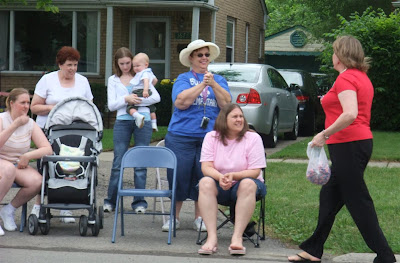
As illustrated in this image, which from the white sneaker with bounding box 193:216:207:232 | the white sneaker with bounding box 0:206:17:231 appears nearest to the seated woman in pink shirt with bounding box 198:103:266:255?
the white sneaker with bounding box 193:216:207:232

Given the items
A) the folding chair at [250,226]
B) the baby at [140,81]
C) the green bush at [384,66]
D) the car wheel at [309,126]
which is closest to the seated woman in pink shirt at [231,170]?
the folding chair at [250,226]

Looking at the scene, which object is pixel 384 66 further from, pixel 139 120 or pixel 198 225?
pixel 198 225

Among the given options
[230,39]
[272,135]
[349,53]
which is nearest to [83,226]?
[349,53]

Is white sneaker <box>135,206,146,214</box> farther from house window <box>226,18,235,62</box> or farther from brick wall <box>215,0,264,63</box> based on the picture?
house window <box>226,18,235,62</box>

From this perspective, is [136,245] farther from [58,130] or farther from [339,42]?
[339,42]

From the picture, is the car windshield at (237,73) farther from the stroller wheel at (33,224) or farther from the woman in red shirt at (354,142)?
the woman in red shirt at (354,142)

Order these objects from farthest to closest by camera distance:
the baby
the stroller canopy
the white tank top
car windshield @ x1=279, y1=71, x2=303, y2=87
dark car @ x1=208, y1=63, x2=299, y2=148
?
car windshield @ x1=279, y1=71, x2=303, y2=87 < dark car @ x1=208, y1=63, x2=299, y2=148 < the baby < the stroller canopy < the white tank top

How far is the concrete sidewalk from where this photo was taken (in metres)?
7.01

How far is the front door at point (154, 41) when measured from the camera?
22.9m

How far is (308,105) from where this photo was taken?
19625 mm

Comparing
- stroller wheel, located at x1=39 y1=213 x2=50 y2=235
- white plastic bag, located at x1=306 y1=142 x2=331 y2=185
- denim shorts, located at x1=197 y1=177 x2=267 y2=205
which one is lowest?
stroller wheel, located at x1=39 y1=213 x2=50 y2=235

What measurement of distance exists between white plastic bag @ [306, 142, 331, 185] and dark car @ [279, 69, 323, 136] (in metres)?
12.5

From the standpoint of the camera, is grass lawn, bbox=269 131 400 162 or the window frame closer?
grass lawn, bbox=269 131 400 162

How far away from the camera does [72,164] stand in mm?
8195
